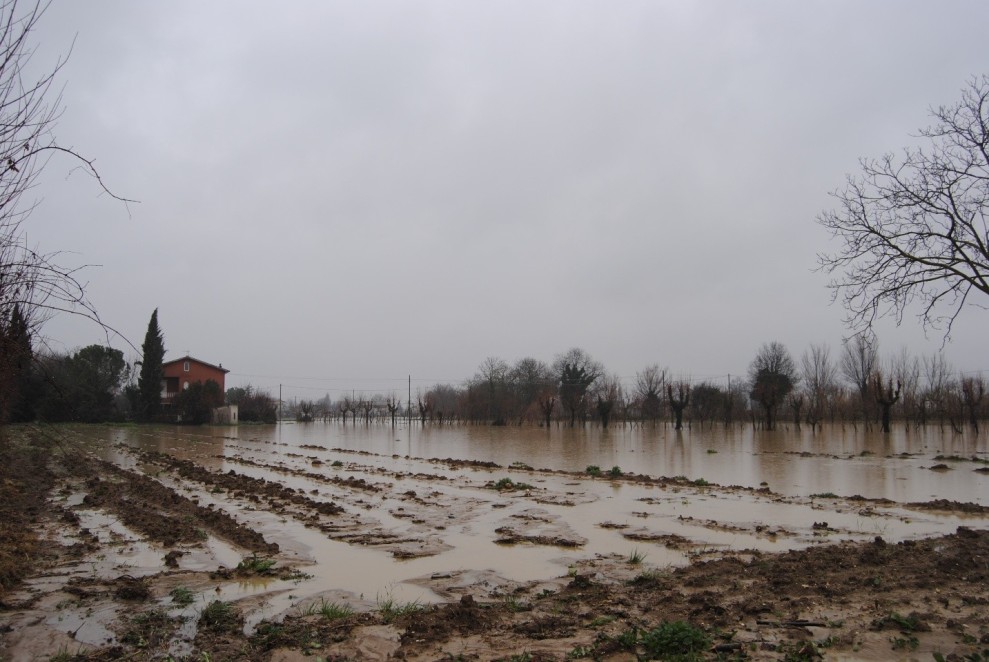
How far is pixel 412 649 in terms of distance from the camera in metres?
4.94

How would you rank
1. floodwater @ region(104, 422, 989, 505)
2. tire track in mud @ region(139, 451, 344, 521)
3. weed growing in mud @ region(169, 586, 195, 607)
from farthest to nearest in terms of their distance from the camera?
floodwater @ region(104, 422, 989, 505), tire track in mud @ region(139, 451, 344, 521), weed growing in mud @ region(169, 586, 195, 607)

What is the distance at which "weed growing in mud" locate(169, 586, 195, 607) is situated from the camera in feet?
20.6

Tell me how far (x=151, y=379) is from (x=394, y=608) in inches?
2407

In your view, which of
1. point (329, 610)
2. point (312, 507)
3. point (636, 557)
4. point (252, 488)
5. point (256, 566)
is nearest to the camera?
point (329, 610)

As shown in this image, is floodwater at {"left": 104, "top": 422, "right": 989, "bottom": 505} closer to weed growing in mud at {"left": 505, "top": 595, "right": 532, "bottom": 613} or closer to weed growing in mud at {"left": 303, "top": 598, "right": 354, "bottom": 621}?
weed growing in mud at {"left": 505, "top": 595, "right": 532, "bottom": 613}

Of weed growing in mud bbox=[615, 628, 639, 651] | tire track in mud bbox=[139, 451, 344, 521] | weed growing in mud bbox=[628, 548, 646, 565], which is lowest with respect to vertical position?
tire track in mud bbox=[139, 451, 344, 521]

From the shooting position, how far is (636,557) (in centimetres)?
830

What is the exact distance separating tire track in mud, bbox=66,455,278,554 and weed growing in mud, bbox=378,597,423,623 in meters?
3.06

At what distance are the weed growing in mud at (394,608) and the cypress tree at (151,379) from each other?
58.8 meters

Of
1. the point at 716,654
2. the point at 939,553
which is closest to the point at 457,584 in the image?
the point at 716,654

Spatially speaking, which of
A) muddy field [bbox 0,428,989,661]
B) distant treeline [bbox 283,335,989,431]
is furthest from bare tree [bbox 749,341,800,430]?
muddy field [bbox 0,428,989,661]

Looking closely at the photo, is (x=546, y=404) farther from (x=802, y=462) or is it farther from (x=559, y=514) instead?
(x=559, y=514)

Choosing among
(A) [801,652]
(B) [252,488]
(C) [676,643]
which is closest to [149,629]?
(C) [676,643]

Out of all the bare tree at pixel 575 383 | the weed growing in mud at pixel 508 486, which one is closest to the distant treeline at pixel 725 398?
the bare tree at pixel 575 383
